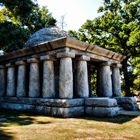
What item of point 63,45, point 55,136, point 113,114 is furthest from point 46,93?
point 55,136

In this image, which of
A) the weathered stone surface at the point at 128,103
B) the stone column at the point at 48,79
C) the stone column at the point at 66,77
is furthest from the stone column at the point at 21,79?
the weathered stone surface at the point at 128,103

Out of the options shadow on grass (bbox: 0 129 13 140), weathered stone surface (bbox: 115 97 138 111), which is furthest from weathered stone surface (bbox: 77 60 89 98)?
shadow on grass (bbox: 0 129 13 140)

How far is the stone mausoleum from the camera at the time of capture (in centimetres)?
967

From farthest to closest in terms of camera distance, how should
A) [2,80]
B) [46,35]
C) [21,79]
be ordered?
[2,80]
[46,35]
[21,79]

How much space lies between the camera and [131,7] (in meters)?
24.2

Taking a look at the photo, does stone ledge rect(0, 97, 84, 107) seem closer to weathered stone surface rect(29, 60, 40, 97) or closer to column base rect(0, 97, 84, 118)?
column base rect(0, 97, 84, 118)

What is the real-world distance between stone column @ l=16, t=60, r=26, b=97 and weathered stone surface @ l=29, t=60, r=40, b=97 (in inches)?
44.6

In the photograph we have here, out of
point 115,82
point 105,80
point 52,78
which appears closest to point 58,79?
point 52,78

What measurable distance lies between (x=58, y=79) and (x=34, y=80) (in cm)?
140

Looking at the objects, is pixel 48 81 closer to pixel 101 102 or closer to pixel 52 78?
pixel 52 78

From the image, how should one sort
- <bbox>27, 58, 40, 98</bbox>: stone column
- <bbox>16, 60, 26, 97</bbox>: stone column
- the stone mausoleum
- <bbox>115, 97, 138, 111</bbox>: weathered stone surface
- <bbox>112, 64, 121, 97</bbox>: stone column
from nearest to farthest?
the stone mausoleum
<bbox>27, 58, 40, 98</bbox>: stone column
<bbox>115, 97, 138, 111</bbox>: weathered stone surface
<bbox>16, 60, 26, 97</bbox>: stone column
<bbox>112, 64, 121, 97</bbox>: stone column

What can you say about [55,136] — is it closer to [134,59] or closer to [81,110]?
[81,110]

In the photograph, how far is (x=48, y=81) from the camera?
11.1 meters

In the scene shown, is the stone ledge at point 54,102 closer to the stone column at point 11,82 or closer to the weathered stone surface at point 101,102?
the weathered stone surface at point 101,102
